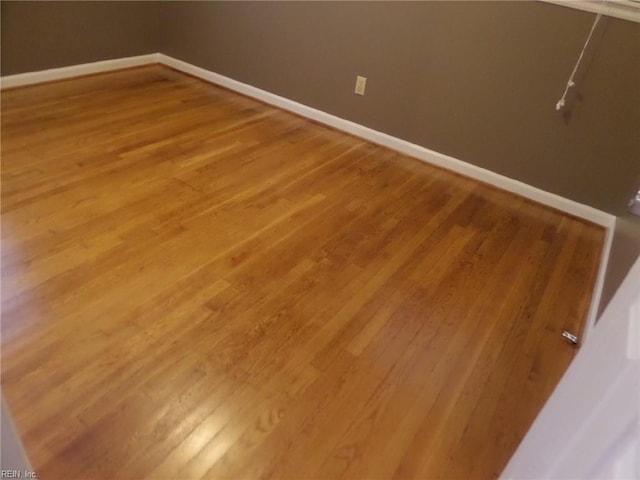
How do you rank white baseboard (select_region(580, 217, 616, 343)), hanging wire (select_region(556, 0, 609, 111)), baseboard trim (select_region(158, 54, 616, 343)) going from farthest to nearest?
1. baseboard trim (select_region(158, 54, 616, 343))
2. hanging wire (select_region(556, 0, 609, 111))
3. white baseboard (select_region(580, 217, 616, 343))

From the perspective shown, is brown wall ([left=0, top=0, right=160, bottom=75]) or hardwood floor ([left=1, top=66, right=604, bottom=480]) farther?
brown wall ([left=0, top=0, right=160, bottom=75])

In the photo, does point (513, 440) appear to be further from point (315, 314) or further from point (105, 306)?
point (105, 306)

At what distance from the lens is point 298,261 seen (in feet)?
6.46

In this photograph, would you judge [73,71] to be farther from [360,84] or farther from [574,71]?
[574,71]

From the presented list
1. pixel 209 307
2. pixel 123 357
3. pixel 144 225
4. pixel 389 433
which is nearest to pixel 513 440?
pixel 389 433

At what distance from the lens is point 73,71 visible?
11.0ft

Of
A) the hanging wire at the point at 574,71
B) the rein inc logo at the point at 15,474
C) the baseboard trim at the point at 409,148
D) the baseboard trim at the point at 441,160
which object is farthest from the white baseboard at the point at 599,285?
the rein inc logo at the point at 15,474

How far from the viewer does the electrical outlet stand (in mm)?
3051

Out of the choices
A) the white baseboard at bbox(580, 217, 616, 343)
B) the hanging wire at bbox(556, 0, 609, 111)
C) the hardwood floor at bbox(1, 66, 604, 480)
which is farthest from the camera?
the hanging wire at bbox(556, 0, 609, 111)

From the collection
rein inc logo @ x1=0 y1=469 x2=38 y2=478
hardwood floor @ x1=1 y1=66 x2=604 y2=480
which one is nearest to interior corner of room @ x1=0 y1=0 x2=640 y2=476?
hardwood floor @ x1=1 y1=66 x2=604 y2=480

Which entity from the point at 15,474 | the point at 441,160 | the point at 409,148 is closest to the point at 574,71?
the point at 441,160

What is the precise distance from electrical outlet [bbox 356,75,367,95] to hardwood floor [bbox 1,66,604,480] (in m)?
0.47

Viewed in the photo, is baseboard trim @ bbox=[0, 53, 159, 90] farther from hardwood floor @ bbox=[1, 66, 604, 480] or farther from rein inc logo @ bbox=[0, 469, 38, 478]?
rein inc logo @ bbox=[0, 469, 38, 478]

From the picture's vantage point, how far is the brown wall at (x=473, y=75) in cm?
238
